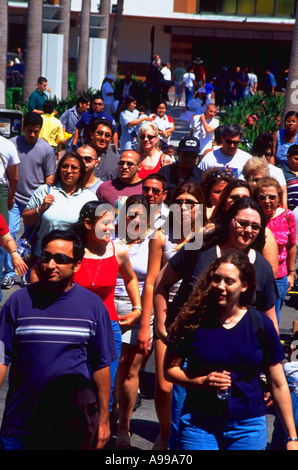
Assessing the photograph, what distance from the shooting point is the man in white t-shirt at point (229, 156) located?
29.9 ft

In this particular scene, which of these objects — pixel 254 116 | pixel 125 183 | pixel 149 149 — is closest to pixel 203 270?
pixel 125 183

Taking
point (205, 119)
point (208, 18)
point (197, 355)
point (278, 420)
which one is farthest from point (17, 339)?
point (208, 18)

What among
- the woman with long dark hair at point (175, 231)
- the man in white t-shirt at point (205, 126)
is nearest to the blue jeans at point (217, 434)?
the woman with long dark hair at point (175, 231)

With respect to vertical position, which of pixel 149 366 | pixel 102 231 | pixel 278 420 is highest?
pixel 102 231

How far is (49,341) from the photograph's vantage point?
423cm

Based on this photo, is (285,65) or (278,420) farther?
(285,65)

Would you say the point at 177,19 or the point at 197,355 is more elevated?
the point at 177,19

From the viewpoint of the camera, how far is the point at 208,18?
51.5 meters

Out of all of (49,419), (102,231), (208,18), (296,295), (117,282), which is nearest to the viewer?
(49,419)

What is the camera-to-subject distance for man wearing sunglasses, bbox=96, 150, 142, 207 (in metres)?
7.74

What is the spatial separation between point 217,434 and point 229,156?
5.39 meters

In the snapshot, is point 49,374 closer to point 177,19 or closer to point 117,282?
point 117,282

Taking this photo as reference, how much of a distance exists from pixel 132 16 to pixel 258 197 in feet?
157

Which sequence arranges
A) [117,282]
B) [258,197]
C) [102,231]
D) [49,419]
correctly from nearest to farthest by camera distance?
[49,419] → [102,231] → [117,282] → [258,197]
